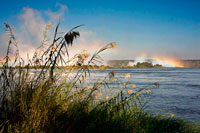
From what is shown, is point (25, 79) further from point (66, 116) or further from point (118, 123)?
point (118, 123)

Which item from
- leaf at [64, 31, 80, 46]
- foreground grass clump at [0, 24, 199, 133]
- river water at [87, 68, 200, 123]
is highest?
leaf at [64, 31, 80, 46]

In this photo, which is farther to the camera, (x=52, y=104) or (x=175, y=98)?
(x=175, y=98)

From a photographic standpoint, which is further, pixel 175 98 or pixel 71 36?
pixel 175 98

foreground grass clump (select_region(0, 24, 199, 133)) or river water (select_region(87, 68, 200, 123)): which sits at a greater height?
foreground grass clump (select_region(0, 24, 199, 133))

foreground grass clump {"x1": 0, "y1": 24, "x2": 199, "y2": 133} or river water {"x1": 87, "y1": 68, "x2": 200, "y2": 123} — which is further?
river water {"x1": 87, "y1": 68, "x2": 200, "y2": 123}

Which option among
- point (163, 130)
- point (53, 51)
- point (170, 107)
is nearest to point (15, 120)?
point (53, 51)

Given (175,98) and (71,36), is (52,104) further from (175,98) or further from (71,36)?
(175,98)

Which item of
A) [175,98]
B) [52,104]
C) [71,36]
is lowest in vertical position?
[175,98]

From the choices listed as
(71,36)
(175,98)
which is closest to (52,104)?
(71,36)

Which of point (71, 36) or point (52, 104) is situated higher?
point (71, 36)

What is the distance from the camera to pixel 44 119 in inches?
105

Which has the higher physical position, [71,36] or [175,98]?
[71,36]

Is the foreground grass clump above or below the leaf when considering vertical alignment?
below

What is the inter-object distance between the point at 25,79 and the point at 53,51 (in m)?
0.70
